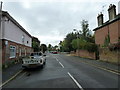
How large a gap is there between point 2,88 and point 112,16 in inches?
795

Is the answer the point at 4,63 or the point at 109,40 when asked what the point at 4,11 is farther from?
the point at 109,40

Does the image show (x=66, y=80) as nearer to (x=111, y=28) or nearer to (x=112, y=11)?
(x=111, y=28)

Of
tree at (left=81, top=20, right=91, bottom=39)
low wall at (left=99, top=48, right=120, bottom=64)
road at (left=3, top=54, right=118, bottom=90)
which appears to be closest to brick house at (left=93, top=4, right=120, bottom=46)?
low wall at (left=99, top=48, right=120, bottom=64)

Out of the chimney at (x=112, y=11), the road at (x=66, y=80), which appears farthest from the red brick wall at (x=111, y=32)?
the road at (x=66, y=80)

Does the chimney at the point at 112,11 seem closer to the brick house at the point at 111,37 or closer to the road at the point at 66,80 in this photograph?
the brick house at the point at 111,37

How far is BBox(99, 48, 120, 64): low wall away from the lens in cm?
1579

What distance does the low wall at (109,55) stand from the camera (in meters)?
15.8

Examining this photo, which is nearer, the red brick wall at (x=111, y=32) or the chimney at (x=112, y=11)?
the red brick wall at (x=111, y=32)

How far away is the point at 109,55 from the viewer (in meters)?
17.8

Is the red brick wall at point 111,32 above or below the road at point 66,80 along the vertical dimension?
above

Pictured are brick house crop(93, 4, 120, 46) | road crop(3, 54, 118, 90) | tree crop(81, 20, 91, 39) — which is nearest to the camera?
road crop(3, 54, 118, 90)

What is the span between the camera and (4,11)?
1374 cm

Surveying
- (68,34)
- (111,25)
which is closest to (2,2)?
(111,25)

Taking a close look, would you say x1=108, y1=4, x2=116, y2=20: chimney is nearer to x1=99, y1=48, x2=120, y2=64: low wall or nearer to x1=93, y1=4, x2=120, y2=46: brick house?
x1=93, y1=4, x2=120, y2=46: brick house
